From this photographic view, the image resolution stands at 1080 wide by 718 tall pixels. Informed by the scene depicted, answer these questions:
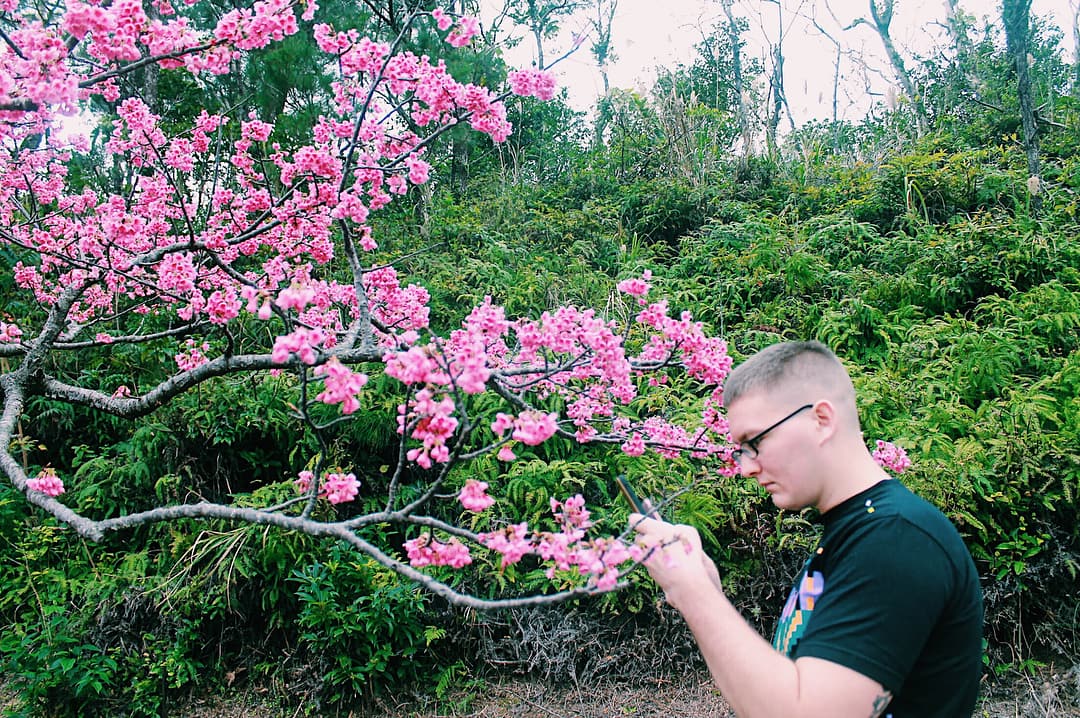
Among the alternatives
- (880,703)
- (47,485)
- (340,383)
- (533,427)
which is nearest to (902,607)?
(880,703)

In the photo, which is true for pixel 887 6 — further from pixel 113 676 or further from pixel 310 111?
pixel 113 676

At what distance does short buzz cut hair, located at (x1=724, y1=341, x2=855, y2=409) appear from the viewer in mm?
1218

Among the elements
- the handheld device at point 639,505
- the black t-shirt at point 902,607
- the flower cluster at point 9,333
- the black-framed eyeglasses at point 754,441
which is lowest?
the black t-shirt at point 902,607

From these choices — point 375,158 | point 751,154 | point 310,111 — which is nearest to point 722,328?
point 375,158

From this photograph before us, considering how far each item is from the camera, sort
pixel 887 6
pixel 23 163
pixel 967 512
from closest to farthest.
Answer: pixel 967 512, pixel 23 163, pixel 887 6

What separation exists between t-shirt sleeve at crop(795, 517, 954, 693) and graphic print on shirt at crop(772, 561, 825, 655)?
140 millimetres

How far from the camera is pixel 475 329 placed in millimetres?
1768

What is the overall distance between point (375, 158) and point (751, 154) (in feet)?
20.2

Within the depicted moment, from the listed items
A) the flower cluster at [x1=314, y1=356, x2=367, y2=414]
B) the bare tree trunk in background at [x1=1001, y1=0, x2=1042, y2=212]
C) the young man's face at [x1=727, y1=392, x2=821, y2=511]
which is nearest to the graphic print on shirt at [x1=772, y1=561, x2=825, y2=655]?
the young man's face at [x1=727, y1=392, x2=821, y2=511]

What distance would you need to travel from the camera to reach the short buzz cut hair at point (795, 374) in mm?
1218

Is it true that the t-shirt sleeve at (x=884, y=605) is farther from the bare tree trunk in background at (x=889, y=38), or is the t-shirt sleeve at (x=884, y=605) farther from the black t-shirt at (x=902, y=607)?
the bare tree trunk in background at (x=889, y=38)

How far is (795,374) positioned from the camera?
123cm

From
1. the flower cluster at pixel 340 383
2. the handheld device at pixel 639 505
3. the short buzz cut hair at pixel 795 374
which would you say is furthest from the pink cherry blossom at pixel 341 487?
the short buzz cut hair at pixel 795 374

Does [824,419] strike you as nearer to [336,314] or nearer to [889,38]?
[336,314]
